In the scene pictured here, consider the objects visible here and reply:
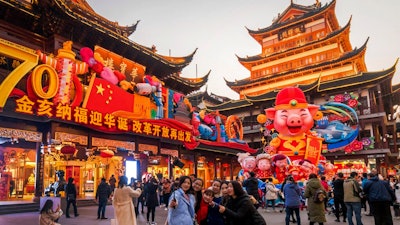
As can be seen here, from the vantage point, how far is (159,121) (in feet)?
59.4

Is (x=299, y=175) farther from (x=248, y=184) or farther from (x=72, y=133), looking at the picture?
(x=72, y=133)

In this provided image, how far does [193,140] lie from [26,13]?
37.2 feet

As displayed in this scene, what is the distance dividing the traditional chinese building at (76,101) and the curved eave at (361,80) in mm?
16947

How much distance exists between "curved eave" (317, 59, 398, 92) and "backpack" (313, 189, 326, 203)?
27253 mm

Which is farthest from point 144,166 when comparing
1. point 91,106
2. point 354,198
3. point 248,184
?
point 354,198

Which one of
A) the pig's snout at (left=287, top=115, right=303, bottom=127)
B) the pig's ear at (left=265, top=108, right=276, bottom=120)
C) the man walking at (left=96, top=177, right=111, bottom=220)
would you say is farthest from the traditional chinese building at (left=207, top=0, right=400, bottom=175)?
the man walking at (left=96, top=177, right=111, bottom=220)

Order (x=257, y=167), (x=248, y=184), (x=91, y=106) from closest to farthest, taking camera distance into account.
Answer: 1. (x=248, y=184)
2. (x=91, y=106)
3. (x=257, y=167)

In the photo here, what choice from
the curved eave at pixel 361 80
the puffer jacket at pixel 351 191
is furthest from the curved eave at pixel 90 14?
the curved eave at pixel 361 80

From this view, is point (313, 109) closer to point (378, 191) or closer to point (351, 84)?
point (378, 191)

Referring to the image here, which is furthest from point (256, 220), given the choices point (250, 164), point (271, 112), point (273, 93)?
point (273, 93)

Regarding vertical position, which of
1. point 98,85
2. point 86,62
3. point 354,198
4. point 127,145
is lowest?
point 354,198

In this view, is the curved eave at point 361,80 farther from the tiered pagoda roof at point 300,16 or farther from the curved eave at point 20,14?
the curved eave at point 20,14

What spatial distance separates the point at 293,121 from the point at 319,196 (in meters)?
10.1

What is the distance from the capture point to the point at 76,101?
14008 millimetres
